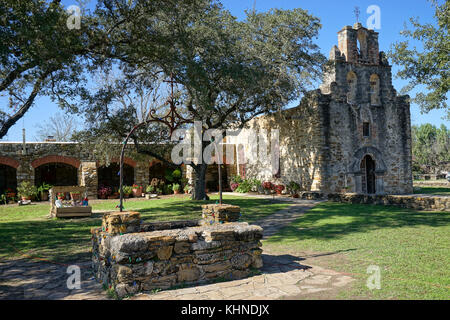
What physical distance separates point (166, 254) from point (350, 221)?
633 cm

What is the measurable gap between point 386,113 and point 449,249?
13.9m

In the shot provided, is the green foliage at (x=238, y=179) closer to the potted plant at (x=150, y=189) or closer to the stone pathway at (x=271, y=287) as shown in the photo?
the potted plant at (x=150, y=189)

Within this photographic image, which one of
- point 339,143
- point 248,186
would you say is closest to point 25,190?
point 248,186

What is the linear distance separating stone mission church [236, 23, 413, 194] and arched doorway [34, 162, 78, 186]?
11990 millimetres

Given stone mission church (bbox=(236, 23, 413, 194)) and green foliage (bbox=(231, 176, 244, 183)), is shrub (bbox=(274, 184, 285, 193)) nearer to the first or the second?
stone mission church (bbox=(236, 23, 413, 194))

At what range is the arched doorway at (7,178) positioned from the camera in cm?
1906

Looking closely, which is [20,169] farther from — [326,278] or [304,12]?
[326,278]

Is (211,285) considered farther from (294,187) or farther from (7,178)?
(7,178)

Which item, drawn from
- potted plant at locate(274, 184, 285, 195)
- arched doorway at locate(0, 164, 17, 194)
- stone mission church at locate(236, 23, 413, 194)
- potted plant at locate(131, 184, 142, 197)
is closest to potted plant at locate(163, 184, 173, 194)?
potted plant at locate(131, 184, 142, 197)

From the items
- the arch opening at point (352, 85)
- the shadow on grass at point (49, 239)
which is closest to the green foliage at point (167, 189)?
the shadow on grass at point (49, 239)

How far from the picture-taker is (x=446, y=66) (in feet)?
35.2

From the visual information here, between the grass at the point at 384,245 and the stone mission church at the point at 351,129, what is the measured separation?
590cm

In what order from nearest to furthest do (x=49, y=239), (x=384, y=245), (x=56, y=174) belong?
1. (x=384, y=245)
2. (x=49, y=239)
3. (x=56, y=174)

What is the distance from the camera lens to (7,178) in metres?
19.2
